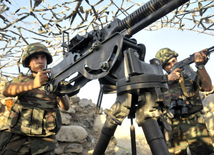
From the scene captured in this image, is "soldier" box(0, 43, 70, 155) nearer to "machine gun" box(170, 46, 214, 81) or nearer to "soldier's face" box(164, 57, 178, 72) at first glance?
"machine gun" box(170, 46, 214, 81)

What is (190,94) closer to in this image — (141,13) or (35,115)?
(141,13)

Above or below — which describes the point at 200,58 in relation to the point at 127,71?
above

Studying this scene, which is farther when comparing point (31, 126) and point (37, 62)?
point (37, 62)

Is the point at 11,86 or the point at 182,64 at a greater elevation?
the point at 182,64

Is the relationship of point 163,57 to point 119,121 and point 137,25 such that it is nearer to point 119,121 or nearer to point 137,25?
point 137,25

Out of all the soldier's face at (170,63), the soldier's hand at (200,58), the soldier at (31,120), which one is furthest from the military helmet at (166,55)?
the soldier at (31,120)

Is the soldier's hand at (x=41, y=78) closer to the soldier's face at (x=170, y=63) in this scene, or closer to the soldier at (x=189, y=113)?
the soldier at (x=189, y=113)

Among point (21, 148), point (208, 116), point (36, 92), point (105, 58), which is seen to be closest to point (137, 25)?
point (105, 58)

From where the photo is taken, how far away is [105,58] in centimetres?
146

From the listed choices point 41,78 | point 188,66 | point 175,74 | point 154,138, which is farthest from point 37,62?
point 188,66

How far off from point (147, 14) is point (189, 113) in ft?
8.35

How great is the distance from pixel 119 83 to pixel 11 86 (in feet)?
5.87

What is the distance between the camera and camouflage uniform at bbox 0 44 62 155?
2.20 m

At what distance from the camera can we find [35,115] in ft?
7.79
